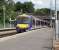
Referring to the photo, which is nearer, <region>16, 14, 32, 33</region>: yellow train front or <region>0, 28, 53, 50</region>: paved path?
<region>0, 28, 53, 50</region>: paved path

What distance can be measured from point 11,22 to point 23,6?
233ft

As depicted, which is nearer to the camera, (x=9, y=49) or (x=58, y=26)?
(x=9, y=49)

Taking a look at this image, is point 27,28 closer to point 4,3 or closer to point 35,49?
point 35,49

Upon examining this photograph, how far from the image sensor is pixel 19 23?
54.6 m

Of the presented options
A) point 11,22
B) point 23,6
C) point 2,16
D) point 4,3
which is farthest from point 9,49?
point 23,6

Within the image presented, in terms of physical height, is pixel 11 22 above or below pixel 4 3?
below

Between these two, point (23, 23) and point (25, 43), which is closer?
point (25, 43)

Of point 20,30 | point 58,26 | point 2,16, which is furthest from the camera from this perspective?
point 2,16

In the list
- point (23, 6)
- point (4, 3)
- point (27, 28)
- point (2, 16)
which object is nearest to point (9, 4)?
point (4, 3)

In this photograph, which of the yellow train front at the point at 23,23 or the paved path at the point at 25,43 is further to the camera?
the yellow train front at the point at 23,23

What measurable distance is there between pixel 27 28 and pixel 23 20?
178 cm

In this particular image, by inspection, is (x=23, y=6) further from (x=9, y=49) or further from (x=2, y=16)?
(x=9, y=49)

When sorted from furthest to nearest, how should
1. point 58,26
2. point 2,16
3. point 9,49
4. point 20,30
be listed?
point 2,16 < point 20,30 < point 58,26 < point 9,49

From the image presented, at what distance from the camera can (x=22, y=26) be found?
2148 inches
